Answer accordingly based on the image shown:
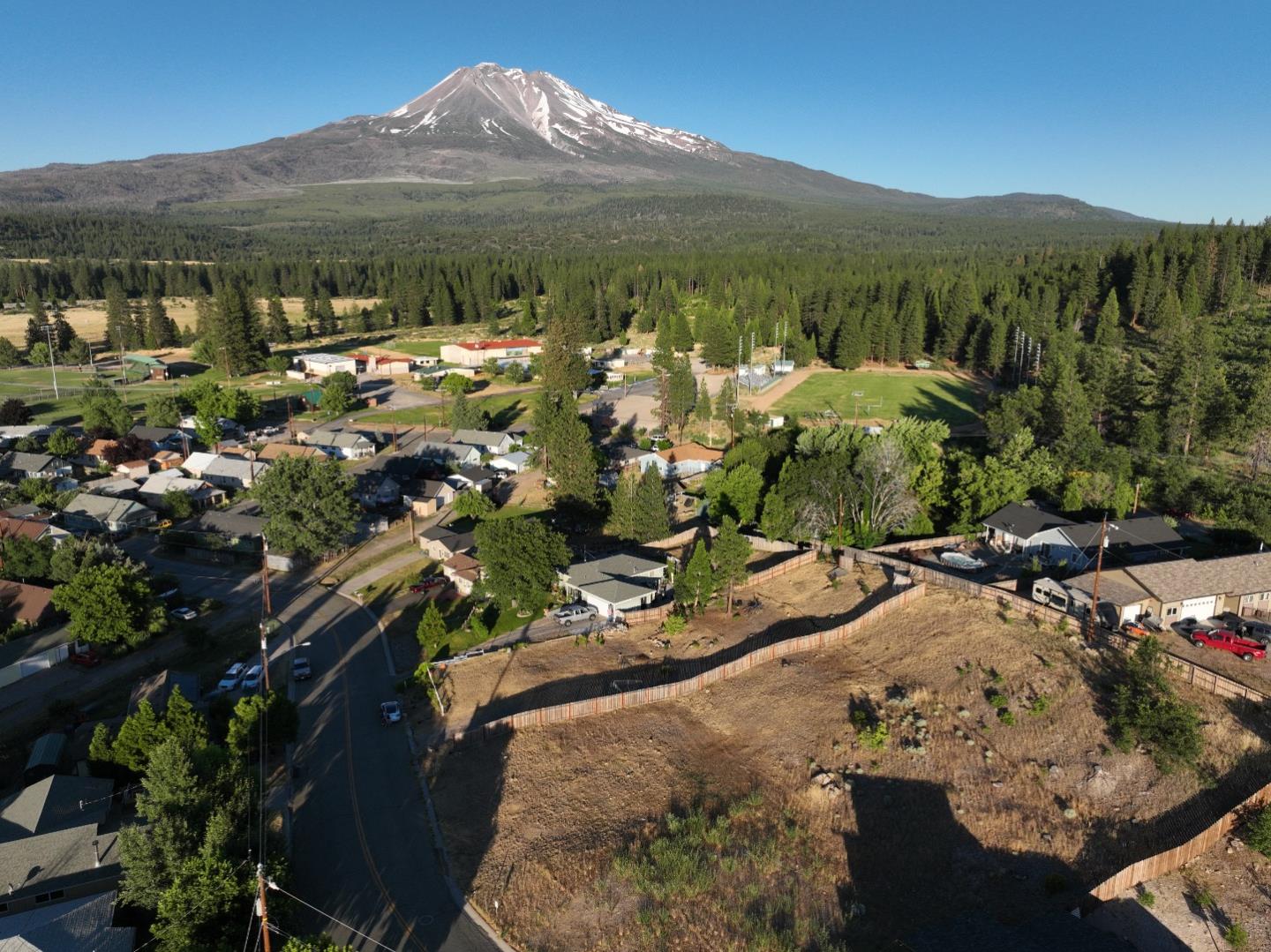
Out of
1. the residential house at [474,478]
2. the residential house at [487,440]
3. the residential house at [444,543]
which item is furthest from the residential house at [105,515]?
the residential house at [487,440]

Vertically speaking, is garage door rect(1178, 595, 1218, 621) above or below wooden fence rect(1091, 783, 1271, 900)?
above

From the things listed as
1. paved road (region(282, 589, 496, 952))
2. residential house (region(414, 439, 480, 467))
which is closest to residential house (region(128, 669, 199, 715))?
paved road (region(282, 589, 496, 952))

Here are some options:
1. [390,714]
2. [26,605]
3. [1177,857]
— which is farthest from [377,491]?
[1177,857]

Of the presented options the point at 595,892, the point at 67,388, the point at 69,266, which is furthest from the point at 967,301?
the point at 69,266

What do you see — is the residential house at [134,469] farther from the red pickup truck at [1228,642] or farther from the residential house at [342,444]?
the red pickup truck at [1228,642]

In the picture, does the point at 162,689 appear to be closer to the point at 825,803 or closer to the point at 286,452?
the point at 825,803

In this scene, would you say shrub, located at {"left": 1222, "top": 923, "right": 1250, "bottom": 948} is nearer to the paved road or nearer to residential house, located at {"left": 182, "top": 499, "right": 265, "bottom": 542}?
the paved road
